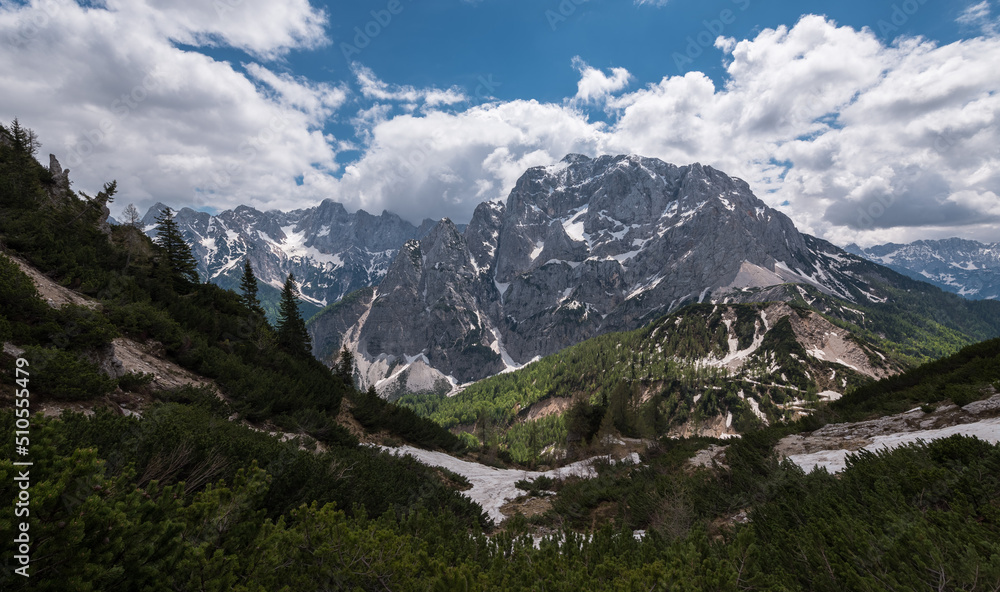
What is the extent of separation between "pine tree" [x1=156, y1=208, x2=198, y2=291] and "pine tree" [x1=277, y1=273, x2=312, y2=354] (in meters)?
7.77

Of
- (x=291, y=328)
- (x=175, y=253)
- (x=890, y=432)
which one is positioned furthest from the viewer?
(x=291, y=328)

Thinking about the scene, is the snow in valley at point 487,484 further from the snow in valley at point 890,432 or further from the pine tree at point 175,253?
the pine tree at point 175,253

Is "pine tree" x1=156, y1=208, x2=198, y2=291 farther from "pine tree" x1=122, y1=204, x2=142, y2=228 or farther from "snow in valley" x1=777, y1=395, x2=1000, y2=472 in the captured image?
"snow in valley" x1=777, y1=395, x2=1000, y2=472

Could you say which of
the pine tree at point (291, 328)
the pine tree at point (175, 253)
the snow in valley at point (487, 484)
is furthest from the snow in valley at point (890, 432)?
the pine tree at point (175, 253)

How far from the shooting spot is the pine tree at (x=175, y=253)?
29344mm

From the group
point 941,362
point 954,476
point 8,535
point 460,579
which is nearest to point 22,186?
point 8,535

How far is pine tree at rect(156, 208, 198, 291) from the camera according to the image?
29.3 metres

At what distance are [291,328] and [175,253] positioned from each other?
11629 millimetres

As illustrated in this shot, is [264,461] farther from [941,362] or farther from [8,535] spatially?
[941,362]

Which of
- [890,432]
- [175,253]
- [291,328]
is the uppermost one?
[175,253]

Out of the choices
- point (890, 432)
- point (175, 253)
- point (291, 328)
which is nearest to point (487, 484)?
point (890, 432)

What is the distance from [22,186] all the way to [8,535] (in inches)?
1269

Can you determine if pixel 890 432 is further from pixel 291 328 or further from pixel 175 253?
pixel 175 253

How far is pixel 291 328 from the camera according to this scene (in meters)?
38.6
